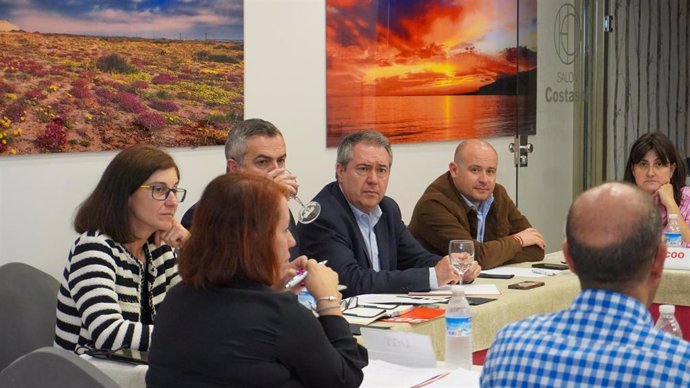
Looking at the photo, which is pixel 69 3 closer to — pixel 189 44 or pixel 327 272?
pixel 189 44

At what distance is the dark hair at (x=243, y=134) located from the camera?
429 centimetres

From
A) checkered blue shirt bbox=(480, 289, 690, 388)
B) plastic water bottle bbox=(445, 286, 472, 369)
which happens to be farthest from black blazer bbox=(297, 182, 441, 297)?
checkered blue shirt bbox=(480, 289, 690, 388)

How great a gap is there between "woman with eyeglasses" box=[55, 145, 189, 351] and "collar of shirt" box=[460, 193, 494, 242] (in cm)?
198

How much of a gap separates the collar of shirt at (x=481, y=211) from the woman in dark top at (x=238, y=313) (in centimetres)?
269

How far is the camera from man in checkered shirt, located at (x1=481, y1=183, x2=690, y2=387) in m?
1.68

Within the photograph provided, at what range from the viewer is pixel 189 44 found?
4773 millimetres

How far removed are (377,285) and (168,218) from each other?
3.14 ft

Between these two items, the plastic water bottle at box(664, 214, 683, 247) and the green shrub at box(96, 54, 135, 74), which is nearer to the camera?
the green shrub at box(96, 54, 135, 74)

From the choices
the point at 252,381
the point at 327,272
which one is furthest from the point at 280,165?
the point at 252,381

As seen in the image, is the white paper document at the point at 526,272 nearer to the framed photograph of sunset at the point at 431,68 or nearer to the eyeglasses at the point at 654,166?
the eyeglasses at the point at 654,166

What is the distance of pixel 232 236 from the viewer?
2365 mm

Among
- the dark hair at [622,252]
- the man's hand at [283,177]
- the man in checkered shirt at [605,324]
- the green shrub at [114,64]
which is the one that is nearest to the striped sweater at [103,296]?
the man's hand at [283,177]

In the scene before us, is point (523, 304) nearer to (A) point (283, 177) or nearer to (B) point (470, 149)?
(A) point (283, 177)

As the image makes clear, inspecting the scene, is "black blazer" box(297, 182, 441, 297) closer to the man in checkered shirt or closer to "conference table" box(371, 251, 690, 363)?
"conference table" box(371, 251, 690, 363)
